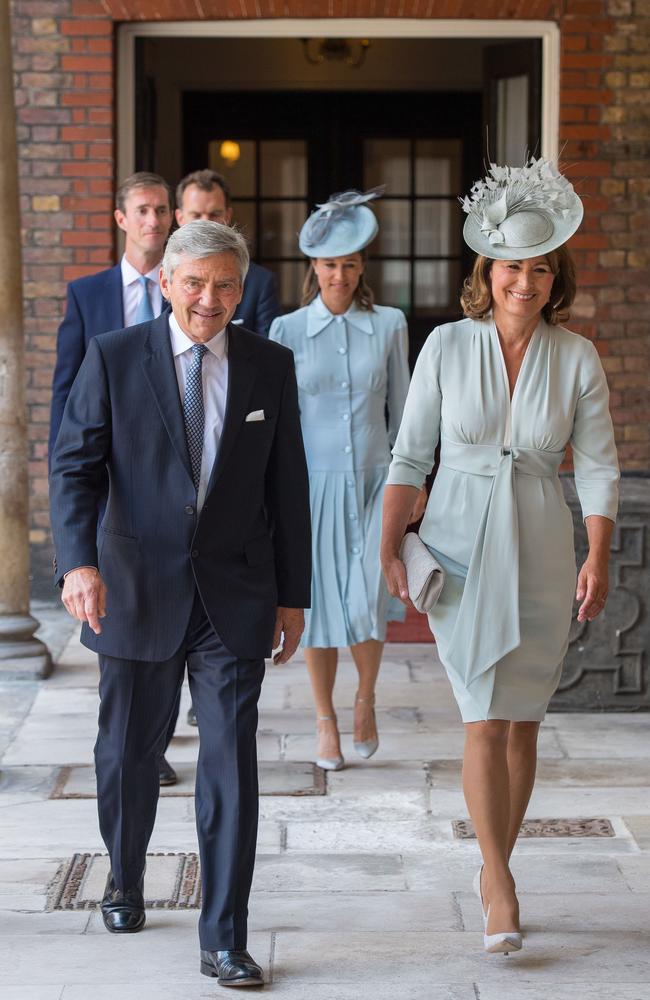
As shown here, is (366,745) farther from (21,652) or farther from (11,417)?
(11,417)

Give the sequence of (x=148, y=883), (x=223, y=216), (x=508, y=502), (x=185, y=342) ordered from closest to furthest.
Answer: (x=185, y=342)
(x=508, y=502)
(x=148, y=883)
(x=223, y=216)

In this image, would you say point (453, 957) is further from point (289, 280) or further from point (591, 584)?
point (289, 280)

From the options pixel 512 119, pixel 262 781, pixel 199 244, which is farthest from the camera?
pixel 512 119

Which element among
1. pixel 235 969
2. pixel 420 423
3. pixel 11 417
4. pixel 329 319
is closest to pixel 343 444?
pixel 329 319

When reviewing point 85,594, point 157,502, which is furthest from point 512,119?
point 85,594

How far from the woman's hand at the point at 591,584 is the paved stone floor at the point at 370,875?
30.9 inches

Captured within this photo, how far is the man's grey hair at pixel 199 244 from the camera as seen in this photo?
3.30 meters

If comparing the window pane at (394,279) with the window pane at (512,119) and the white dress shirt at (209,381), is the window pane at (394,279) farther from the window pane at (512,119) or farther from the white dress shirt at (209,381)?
the white dress shirt at (209,381)

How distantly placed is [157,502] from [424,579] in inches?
25.5

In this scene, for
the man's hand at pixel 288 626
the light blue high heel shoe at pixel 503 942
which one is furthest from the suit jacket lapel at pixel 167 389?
the light blue high heel shoe at pixel 503 942

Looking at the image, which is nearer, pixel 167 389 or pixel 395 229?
pixel 167 389

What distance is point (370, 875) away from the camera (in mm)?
4082

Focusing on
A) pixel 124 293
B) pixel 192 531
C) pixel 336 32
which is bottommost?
pixel 192 531

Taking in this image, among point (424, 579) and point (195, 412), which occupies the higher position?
point (195, 412)
